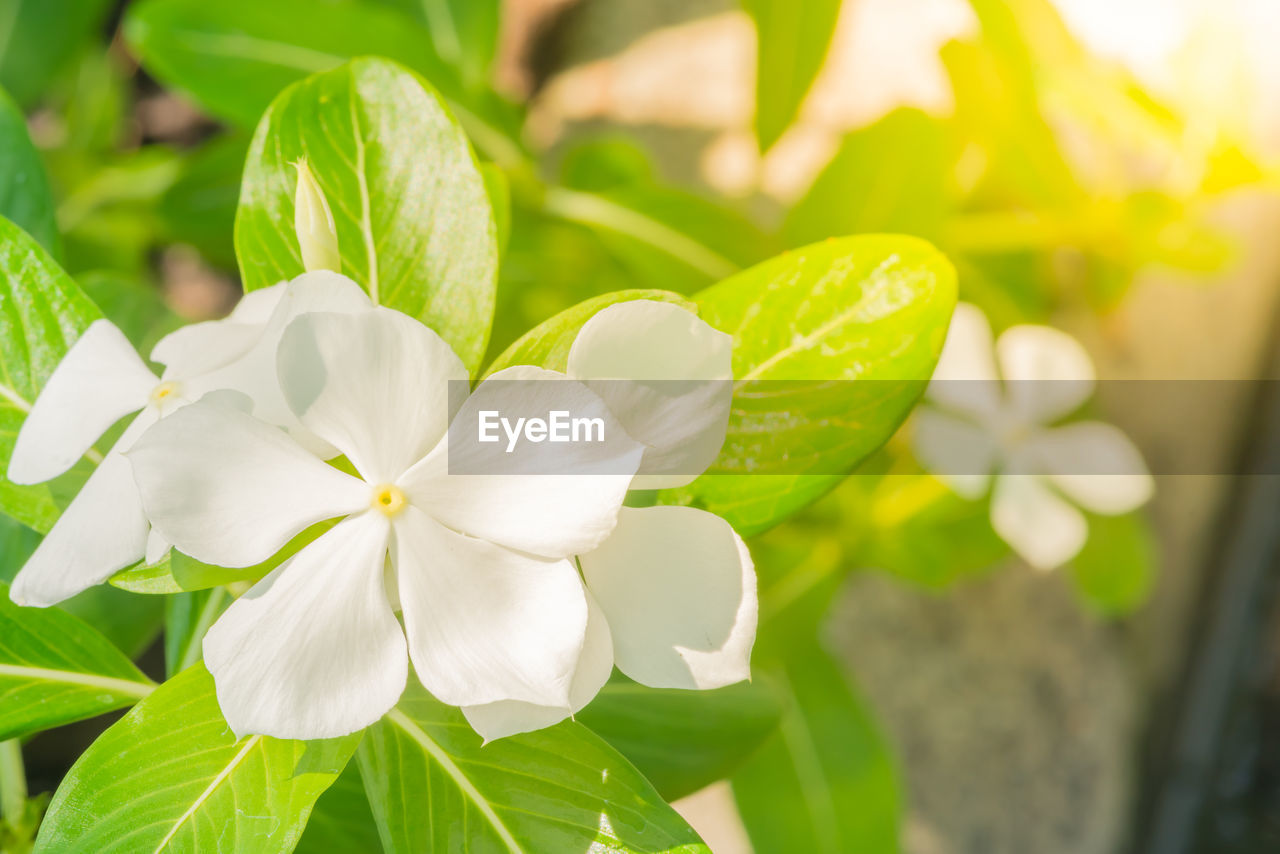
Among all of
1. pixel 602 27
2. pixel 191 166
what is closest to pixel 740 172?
pixel 602 27

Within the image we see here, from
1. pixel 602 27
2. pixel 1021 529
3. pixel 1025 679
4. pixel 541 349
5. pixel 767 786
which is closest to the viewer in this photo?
pixel 541 349

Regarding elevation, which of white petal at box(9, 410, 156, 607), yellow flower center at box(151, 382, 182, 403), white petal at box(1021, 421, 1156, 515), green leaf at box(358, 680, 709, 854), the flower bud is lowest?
white petal at box(1021, 421, 1156, 515)

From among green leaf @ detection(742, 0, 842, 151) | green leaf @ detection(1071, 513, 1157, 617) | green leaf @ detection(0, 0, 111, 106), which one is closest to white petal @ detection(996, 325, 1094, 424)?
green leaf @ detection(1071, 513, 1157, 617)

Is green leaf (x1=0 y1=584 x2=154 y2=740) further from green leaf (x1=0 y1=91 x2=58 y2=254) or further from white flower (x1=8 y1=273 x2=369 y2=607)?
green leaf (x1=0 y1=91 x2=58 y2=254)

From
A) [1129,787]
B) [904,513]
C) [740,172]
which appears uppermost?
[740,172]

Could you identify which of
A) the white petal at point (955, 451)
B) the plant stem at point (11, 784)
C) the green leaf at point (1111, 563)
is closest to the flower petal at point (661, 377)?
the plant stem at point (11, 784)

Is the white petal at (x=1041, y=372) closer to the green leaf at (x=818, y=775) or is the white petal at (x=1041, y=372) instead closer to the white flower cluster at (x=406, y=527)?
the green leaf at (x=818, y=775)

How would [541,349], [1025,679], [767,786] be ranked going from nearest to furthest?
[541,349] → [767,786] → [1025,679]

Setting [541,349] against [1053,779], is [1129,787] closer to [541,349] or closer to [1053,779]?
[1053,779]

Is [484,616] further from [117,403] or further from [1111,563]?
[1111,563]
